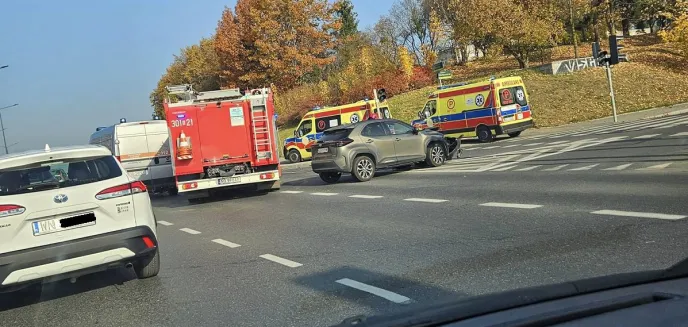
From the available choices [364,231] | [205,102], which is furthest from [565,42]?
[364,231]

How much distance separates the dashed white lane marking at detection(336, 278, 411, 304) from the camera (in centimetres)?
527

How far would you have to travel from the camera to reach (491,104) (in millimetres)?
25406

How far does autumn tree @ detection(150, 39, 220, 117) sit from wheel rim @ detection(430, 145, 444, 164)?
159ft

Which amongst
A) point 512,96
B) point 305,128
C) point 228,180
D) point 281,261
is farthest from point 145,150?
point 512,96

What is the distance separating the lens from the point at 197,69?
81250 mm

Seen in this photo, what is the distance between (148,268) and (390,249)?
2904 millimetres

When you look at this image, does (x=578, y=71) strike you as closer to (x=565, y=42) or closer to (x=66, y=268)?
(x=565, y=42)

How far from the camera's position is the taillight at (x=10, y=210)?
19.4ft

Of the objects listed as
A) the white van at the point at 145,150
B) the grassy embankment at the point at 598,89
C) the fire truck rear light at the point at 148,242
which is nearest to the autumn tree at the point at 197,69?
the grassy embankment at the point at 598,89

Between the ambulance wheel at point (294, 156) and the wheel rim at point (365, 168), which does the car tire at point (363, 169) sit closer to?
the wheel rim at point (365, 168)

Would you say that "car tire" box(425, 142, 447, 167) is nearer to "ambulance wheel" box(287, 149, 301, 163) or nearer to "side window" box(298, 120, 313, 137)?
"side window" box(298, 120, 313, 137)

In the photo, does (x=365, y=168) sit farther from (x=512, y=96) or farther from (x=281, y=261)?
(x=512, y=96)

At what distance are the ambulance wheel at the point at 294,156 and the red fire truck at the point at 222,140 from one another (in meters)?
14.0

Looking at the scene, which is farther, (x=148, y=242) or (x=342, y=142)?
(x=342, y=142)
